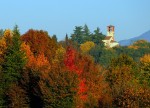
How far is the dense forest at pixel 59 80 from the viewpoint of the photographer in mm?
42625

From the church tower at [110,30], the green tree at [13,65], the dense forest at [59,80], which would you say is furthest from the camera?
the church tower at [110,30]

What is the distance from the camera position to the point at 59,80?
1721 inches

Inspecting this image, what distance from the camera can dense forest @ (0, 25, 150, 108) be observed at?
1678 inches

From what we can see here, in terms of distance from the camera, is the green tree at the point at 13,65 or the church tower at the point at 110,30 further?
the church tower at the point at 110,30

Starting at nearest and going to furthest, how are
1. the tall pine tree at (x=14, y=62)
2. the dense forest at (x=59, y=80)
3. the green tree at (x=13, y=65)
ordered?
the dense forest at (x=59, y=80) → the green tree at (x=13, y=65) → the tall pine tree at (x=14, y=62)

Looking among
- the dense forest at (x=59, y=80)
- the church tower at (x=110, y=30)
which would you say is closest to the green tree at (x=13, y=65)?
the dense forest at (x=59, y=80)

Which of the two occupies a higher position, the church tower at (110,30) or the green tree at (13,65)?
the church tower at (110,30)

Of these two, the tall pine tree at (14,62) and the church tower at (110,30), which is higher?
the church tower at (110,30)

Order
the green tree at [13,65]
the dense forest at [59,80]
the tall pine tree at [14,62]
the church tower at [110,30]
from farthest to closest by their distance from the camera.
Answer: the church tower at [110,30], the tall pine tree at [14,62], the green tree at [13,65], the dense forest at [59,80]

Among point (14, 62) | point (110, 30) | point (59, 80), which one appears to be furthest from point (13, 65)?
point (110, 30)

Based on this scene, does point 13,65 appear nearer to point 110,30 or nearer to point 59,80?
point 59,80

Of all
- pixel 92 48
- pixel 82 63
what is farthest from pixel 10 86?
pixel 92 48

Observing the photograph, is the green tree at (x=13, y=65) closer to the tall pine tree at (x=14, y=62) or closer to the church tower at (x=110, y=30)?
the tall pine tree at (x=14, y=62)

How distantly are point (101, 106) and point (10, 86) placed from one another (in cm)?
1027
